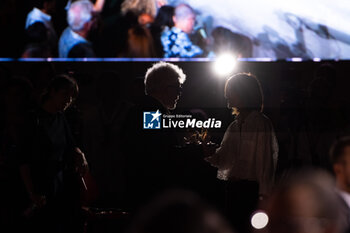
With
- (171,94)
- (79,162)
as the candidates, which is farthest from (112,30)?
(79,162)

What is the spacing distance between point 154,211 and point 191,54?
7.69 feet

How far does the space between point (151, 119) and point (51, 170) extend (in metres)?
0.76

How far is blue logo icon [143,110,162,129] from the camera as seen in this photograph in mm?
3493

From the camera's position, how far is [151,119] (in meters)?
3.51

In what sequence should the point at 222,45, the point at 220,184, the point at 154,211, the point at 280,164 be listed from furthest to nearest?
the point at 222,45, the point at 280,164, the point at 220,184, the point at 154,211

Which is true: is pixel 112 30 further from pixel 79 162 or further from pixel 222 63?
pixel 79 162

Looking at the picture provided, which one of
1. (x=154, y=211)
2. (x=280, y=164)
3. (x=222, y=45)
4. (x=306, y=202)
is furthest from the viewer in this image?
(x=222, y=45)

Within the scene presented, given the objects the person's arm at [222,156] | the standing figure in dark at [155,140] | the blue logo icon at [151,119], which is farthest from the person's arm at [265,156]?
the blue logo icon at [151,119]

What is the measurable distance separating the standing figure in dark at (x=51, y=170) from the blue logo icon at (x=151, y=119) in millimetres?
531

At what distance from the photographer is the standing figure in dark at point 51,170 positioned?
3.16 m

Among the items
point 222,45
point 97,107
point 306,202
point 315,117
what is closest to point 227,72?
point 222,45

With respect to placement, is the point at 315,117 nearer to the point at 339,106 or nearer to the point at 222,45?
the point at 339,106

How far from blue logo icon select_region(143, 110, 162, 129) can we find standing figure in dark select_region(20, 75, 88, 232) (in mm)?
531

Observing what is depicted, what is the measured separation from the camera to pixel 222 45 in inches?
154
